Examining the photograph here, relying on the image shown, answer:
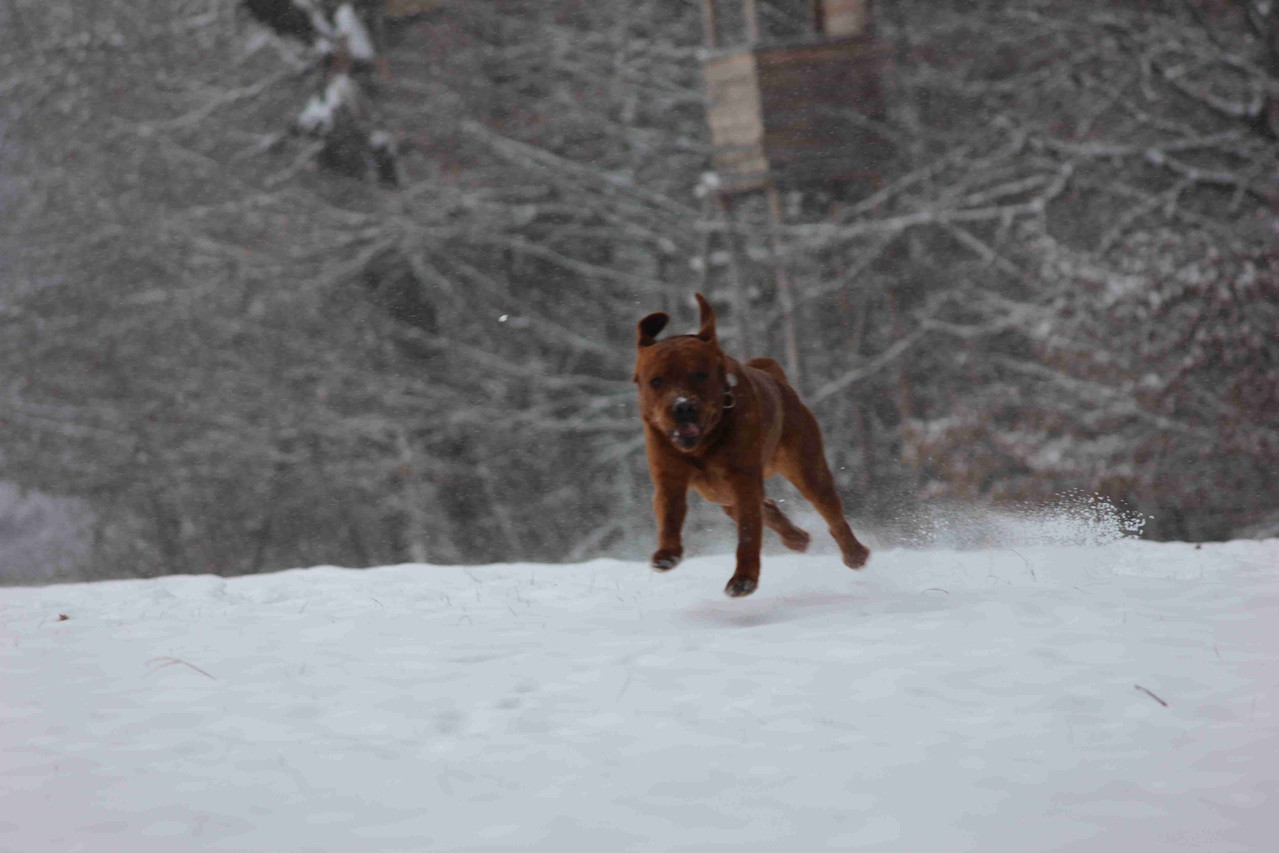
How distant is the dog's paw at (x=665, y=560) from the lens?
176 inches

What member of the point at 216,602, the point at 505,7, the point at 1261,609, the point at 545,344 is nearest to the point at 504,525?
the point at 545,344

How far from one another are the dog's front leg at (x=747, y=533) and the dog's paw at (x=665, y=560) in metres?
0.21

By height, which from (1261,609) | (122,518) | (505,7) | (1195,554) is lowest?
(122,518)

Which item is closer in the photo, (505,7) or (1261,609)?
(1261,609)

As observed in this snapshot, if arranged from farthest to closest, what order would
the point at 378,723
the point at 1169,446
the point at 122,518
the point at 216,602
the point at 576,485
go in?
1. the point at 122,518
2. the point at 576,485
3. the point at 1169,446
4. the point at 216,602
5. the point at 378,723

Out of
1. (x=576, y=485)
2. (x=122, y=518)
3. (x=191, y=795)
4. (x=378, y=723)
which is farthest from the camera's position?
(x=122, y=518)

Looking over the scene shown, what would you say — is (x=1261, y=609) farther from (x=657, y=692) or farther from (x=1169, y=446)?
(x=1169, y=446)

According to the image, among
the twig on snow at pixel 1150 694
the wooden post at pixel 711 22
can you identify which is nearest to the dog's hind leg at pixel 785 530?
the twig on snow at pixel 1150 694

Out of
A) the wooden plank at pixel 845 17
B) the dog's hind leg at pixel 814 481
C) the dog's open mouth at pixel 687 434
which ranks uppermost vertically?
the wooden plank at pixel 845 17

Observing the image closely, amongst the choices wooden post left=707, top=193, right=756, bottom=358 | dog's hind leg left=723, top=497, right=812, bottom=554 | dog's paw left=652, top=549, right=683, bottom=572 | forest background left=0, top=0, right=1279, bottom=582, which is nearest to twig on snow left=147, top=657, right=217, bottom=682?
dog's paw left=652, top=549, right=683, bottom=572

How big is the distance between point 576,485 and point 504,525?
1.08m

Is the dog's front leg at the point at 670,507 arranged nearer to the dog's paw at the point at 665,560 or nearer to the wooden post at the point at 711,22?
the dog's paw at the point at 665,560

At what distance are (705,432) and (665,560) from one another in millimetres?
519

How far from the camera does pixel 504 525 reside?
16.3 meters
